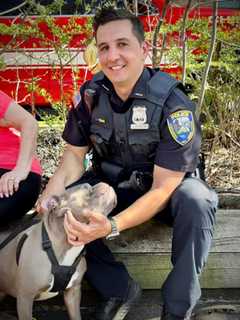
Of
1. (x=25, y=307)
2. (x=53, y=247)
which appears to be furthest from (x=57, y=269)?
(x=25, y=307)

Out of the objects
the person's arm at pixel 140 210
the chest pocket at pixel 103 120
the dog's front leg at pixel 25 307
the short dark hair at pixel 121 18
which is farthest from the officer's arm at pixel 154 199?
the short dark hair at pixel 121 18

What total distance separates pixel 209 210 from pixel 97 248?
767 mm

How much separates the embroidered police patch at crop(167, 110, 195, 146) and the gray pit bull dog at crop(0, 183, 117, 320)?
46 cm

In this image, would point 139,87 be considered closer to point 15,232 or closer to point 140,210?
point 140,210

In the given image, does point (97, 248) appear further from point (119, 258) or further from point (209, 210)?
point (209, 210)

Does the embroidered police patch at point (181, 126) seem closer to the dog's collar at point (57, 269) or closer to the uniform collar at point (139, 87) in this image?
the uniform collar at point (139, 87)

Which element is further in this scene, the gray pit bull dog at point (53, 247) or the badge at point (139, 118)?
the badge at point (139, 118)

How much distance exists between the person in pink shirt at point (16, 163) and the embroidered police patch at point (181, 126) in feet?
2.76

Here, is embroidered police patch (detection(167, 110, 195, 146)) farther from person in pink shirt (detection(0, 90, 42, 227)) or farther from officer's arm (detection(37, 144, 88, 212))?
person in pink shirt (detection(0, 90, 42, 227))

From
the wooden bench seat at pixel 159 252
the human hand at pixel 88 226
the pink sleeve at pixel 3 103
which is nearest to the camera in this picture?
the human hand at pixel 88 226

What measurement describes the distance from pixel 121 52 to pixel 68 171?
79 cm

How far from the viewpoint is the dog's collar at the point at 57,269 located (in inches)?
116

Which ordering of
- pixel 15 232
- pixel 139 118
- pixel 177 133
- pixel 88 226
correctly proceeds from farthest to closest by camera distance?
1. pixel 15 232
2. pixel 139 118
3. pixel 177 133
4. pixel 88 226

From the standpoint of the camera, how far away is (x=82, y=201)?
9.37 ft
